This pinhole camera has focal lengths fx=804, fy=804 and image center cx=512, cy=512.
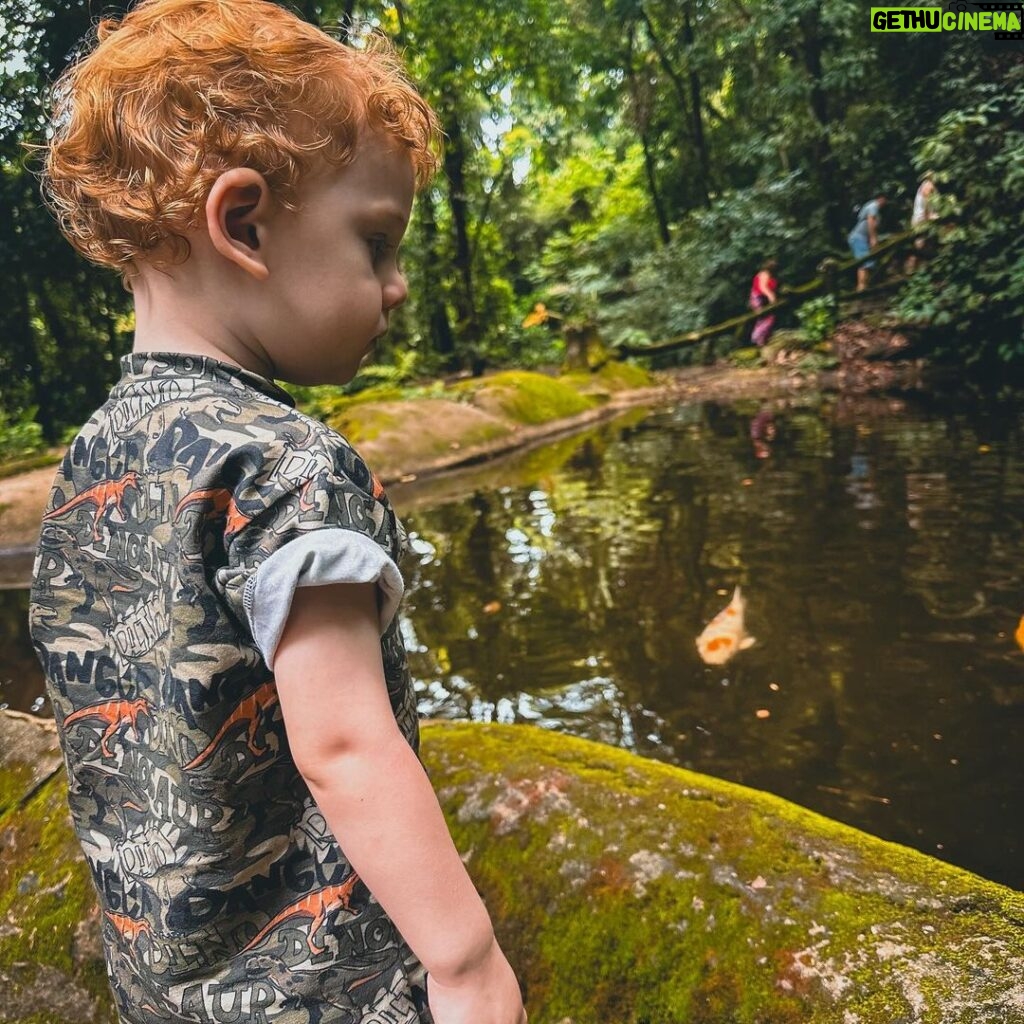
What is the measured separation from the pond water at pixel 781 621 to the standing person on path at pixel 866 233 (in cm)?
612

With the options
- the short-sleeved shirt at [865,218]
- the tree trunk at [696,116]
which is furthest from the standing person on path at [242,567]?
the tree trunk at [696,116]

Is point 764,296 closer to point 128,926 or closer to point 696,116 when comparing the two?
point 696,116

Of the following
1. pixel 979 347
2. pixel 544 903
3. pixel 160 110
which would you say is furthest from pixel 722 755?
pixel 979 347

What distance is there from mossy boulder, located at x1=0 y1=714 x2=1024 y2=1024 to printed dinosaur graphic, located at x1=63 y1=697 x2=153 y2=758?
2.74ft

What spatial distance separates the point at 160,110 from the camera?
72cm

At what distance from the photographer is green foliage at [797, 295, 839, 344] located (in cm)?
1093

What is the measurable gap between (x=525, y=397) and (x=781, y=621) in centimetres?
575

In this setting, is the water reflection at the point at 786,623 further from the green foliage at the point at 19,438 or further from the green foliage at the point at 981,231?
the green foliage at the point at 19,438

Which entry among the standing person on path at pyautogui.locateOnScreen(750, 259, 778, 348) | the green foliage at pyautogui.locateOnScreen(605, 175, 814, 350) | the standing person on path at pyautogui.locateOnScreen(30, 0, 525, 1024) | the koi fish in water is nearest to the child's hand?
the standing person on path at pyautogui.locateOnScreen(30, 0, 525, 1024)

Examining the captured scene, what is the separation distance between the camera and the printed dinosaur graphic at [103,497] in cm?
73

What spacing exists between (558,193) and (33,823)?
19986 millimetres

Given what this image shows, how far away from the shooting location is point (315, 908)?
78 centimetres

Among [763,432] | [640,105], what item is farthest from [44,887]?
[640,105]

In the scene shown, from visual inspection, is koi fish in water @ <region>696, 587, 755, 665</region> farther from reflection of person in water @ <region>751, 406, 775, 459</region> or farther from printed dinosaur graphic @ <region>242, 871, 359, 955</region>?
reflection of person in water @ <region>751, 406, 775, 459</region>
